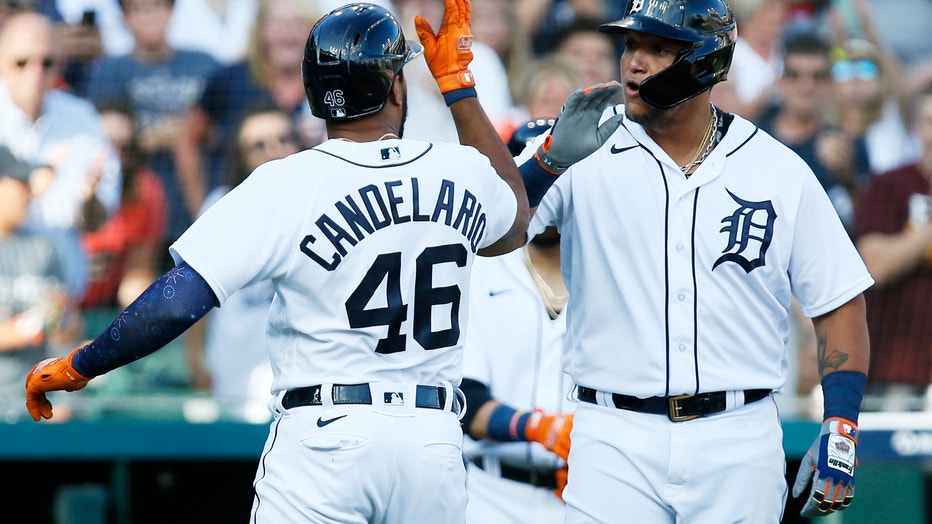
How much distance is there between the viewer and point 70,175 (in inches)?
265

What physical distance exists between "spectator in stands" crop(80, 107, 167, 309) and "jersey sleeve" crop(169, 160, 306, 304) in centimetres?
386

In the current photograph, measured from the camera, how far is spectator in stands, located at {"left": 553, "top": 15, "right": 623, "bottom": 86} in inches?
267

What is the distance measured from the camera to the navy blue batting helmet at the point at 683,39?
308 centimetres

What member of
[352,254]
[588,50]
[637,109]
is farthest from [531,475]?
[588,50]

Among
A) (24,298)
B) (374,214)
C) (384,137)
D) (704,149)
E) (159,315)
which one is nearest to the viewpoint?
(159,315)

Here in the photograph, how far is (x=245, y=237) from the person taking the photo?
2605 mm

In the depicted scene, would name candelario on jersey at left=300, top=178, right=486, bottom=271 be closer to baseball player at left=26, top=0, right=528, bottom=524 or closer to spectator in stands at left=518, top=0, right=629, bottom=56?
baseball player at left=26, top=0, right=528, bottom=524

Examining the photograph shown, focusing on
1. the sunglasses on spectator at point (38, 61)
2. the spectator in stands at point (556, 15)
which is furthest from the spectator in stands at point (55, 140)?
the spectator in stands at point (556, 15)

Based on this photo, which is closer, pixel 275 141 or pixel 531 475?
pixel 531 475

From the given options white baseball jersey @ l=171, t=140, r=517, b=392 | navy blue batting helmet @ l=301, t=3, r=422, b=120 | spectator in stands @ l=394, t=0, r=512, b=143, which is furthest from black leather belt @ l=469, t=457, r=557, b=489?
spectator in stands @ l=394, t=0, r=512, b=143

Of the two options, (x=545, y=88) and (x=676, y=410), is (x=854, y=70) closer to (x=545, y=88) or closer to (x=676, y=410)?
(x=545, y=88)

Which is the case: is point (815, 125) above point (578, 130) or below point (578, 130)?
below

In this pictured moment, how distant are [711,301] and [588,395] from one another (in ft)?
1.30

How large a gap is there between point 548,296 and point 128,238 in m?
3.48
